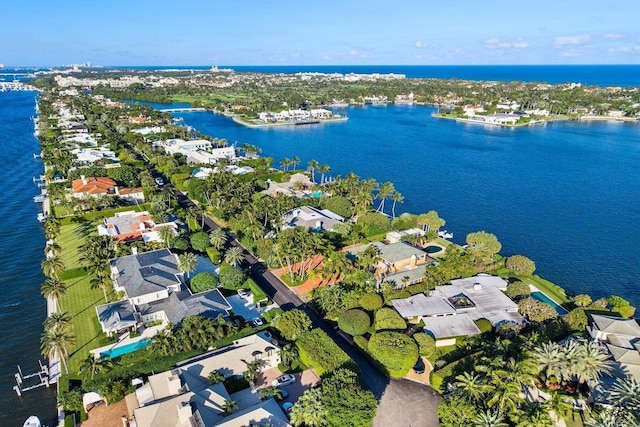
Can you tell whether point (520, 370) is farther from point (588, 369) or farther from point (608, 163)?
point (608, 163)

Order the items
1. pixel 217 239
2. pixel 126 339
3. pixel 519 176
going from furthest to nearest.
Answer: pixel 519 176
pixel 217 239
pixel 126 339

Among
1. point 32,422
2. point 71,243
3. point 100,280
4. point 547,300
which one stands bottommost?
point 32,422

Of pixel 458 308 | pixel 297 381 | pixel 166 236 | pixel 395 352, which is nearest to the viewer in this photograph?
pixel 297 381

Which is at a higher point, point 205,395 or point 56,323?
point 56,323

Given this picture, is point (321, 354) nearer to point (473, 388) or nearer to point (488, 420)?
point (473, 388)

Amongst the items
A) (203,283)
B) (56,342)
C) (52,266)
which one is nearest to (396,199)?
(203,283)

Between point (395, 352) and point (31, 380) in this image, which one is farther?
point (31, 380)

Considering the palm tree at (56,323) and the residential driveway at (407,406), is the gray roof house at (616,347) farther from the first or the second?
the palm tree at (56,323)

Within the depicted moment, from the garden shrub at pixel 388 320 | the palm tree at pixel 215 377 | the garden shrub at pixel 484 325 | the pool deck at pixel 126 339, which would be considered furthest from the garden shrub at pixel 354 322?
the pool deck at pixel 126 339
